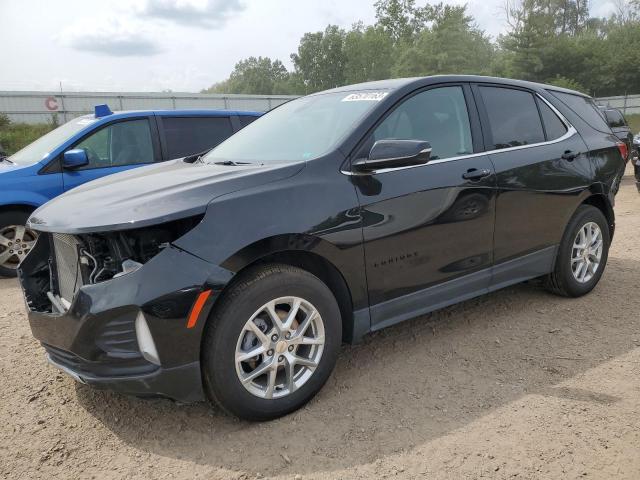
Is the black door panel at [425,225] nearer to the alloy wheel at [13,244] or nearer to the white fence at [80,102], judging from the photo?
the alloy wheel at [13,244]

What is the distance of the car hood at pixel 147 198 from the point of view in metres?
2.45

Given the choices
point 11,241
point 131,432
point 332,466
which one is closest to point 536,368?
point 332,466

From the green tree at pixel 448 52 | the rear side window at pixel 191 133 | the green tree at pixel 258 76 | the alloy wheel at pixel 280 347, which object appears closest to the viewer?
the alloy wheel at pixel 280 347

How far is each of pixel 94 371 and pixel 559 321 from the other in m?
3.23

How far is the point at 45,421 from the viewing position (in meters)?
A: 2.82

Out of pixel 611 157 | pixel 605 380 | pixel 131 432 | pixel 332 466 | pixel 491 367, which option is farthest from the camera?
pixel 611 157

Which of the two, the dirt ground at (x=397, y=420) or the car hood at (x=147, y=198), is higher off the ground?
the car hood at (x=147, y=198)

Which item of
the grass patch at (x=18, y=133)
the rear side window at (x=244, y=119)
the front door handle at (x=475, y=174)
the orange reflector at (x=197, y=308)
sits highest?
the grass patch at (x=18, y=133)

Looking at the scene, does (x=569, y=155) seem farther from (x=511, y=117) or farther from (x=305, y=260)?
(x=305, y=260)

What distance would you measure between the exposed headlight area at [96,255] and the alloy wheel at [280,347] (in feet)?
1.88

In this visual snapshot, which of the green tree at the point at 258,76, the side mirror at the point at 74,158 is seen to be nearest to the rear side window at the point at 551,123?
the side mirror at the point at 74,158

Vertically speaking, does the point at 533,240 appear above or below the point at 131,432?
above

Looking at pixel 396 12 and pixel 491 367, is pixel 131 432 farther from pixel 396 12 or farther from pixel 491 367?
pixel 396 12

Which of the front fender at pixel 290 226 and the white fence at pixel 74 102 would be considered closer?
the front fender at pixel 290 226
